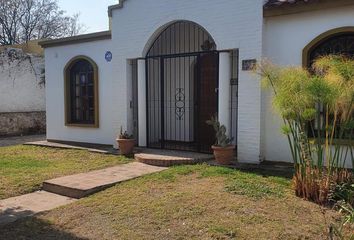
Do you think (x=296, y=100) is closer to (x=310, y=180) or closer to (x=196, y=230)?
(x=310, y=180)

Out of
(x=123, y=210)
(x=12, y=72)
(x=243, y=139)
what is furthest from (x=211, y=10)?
(x=12, y=72)

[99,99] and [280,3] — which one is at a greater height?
[280,3]

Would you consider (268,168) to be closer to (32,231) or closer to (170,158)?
(170,158)

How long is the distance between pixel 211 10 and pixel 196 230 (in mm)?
5646

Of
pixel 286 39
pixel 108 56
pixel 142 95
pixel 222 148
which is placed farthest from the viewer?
pixel 108 56

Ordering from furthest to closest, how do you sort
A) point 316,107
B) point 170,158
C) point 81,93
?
point 81,93 < point 170,158 < point 316,107

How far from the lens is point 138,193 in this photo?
6.14 meters

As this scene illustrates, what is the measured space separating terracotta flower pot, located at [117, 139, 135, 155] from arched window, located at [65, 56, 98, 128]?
2071mm

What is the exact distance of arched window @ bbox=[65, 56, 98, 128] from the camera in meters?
11.6

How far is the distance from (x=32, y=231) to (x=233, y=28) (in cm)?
581

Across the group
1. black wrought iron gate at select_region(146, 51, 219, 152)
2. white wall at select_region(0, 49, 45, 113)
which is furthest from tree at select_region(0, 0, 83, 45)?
black wrought iron gate at select_region(146, 51, 219, 152)

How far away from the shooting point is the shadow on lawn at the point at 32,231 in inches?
185

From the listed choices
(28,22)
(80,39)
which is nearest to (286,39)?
(80,39)

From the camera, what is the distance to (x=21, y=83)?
667 inches
